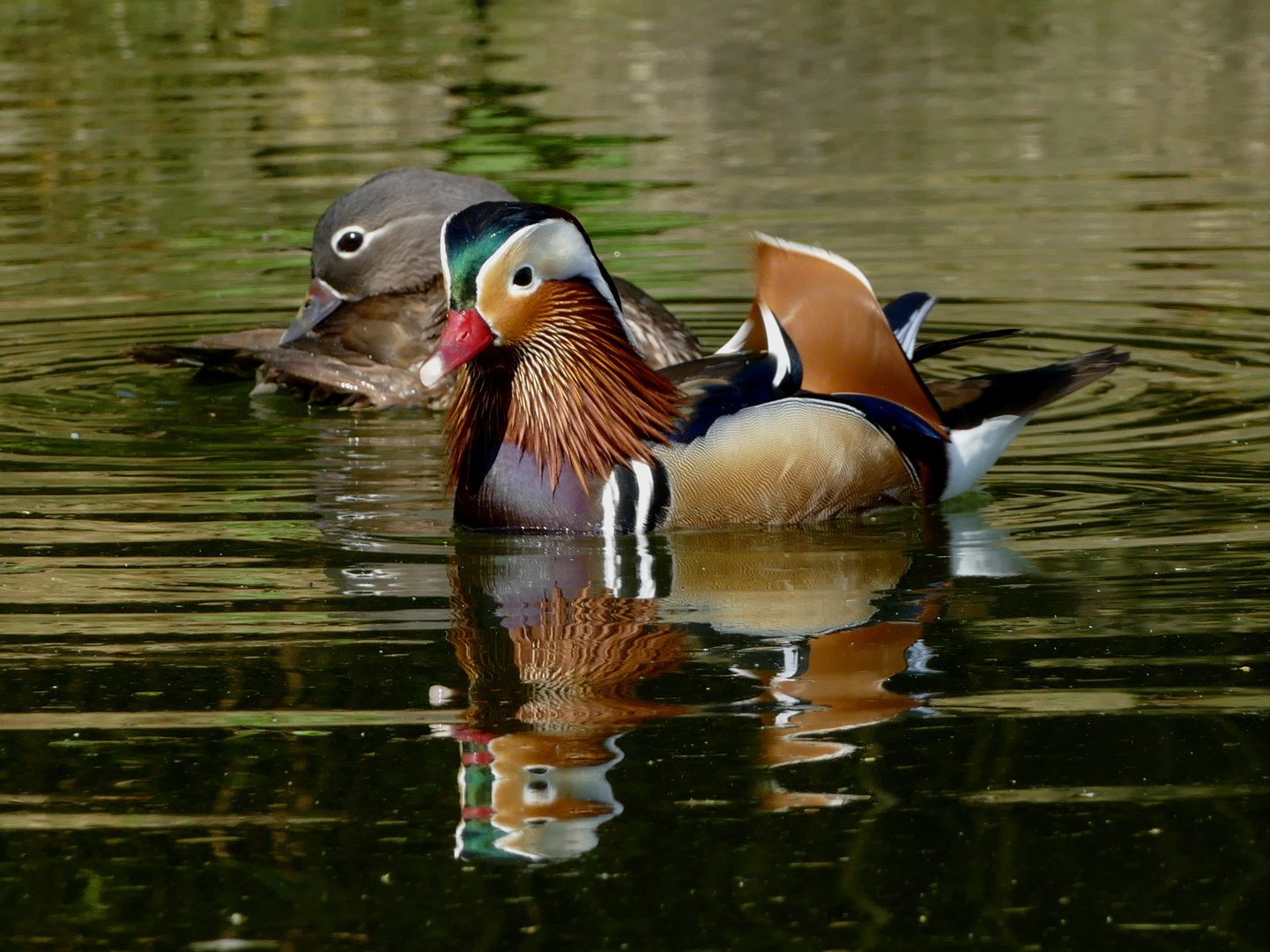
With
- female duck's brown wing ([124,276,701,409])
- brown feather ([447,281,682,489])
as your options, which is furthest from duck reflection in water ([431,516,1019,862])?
female duck's brown wing ([124,276,701,409])

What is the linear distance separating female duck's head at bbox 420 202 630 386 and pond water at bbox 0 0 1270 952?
1.93 ft

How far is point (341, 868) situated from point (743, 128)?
40.3 feet

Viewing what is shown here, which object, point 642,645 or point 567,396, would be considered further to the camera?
point 567,396

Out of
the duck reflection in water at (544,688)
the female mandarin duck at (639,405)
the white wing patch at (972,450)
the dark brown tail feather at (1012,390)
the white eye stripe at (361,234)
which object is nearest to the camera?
the duck reflection in water at (544,688)

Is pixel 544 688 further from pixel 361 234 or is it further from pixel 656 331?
pixel 361 234

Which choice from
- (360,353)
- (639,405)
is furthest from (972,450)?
(360,353)

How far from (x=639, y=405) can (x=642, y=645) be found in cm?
135

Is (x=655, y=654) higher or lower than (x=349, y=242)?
lower

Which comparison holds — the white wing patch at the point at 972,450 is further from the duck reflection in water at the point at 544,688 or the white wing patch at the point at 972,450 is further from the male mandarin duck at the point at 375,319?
the male mandarin duck at the point at 375,319

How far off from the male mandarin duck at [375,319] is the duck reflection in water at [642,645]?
8.03ft

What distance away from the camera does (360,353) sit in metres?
8.52

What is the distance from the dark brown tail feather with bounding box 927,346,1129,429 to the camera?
21.8 feet

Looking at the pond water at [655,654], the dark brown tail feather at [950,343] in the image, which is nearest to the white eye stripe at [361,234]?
the pond water at [655,654]

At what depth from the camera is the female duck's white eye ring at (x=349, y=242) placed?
8930 millimetres
